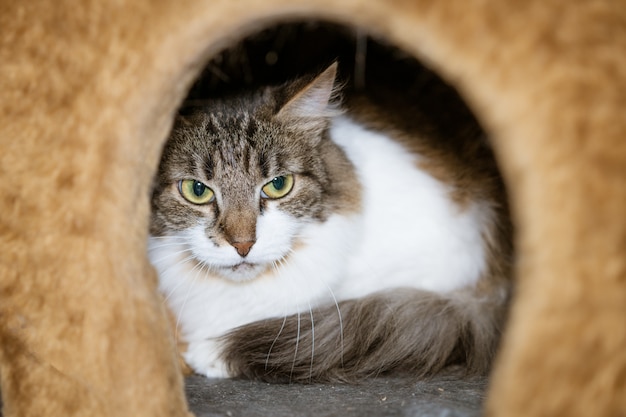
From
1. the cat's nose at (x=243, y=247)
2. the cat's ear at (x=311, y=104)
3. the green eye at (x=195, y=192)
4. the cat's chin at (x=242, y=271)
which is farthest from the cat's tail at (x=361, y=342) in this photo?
the cat's ear at (x=311, y=104)

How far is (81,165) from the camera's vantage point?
1.14 metres

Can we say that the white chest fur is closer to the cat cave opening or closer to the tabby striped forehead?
the cat cave opening

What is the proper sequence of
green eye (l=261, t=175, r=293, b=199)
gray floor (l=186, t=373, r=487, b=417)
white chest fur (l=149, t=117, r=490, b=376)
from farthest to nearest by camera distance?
white chest fur (l=149, t=117, r=490, b=376), green eye (l=261, t=175, r=293, b=199), gray floor (l=186, t=373, r=487, b=417)

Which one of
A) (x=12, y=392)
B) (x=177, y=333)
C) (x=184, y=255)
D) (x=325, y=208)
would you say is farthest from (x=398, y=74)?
(x=12, y=392)

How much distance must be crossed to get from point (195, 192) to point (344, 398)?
63 cm

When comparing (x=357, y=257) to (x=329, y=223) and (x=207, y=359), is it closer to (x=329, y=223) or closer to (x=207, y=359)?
(x=329, y=223)

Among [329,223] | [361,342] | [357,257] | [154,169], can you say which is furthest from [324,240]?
[154,169]

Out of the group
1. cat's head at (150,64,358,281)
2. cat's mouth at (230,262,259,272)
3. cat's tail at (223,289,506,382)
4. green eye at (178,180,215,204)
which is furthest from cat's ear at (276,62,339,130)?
cat's tail at (223,289,506,382)

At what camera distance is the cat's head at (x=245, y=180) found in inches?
61.3

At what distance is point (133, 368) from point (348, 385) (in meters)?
0.61

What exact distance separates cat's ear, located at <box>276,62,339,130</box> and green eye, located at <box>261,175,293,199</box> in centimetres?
15

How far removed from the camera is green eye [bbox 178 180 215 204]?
63.2 inches

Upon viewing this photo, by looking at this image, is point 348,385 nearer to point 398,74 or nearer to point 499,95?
point 499,95

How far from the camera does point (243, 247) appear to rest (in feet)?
4.99
